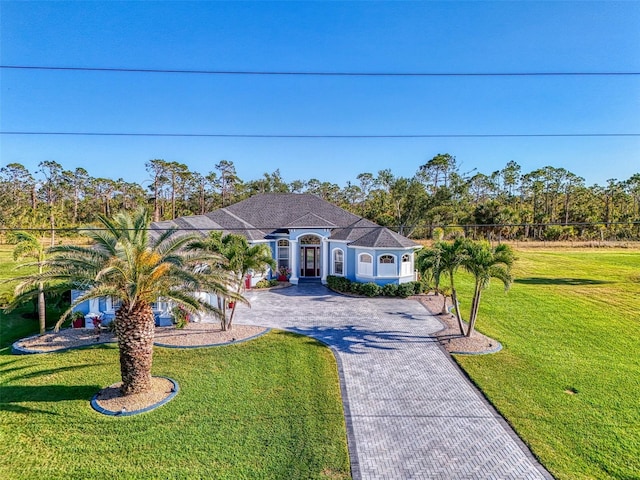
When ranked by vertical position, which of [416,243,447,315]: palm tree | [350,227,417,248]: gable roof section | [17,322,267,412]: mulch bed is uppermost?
[350,227,417,248]: gable roof section

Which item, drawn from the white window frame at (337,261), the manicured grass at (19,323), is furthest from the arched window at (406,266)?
the manicured grass at (19,323)

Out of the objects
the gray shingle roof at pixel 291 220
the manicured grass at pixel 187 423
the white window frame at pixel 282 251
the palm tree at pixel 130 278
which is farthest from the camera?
the white window frame at pixel 282 251

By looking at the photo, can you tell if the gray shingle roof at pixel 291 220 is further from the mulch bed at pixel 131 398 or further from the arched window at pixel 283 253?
the mulch bed at pixel 131 398

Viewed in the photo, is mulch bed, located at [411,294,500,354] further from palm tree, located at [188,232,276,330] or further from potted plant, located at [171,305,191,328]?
potted plant, located at [171,305,191,328]

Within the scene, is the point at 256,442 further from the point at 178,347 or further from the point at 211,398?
the point at 178,347

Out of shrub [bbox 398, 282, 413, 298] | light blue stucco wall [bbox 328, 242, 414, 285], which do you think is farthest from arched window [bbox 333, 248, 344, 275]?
shrub [bbox 398, 282, 413, 298]
